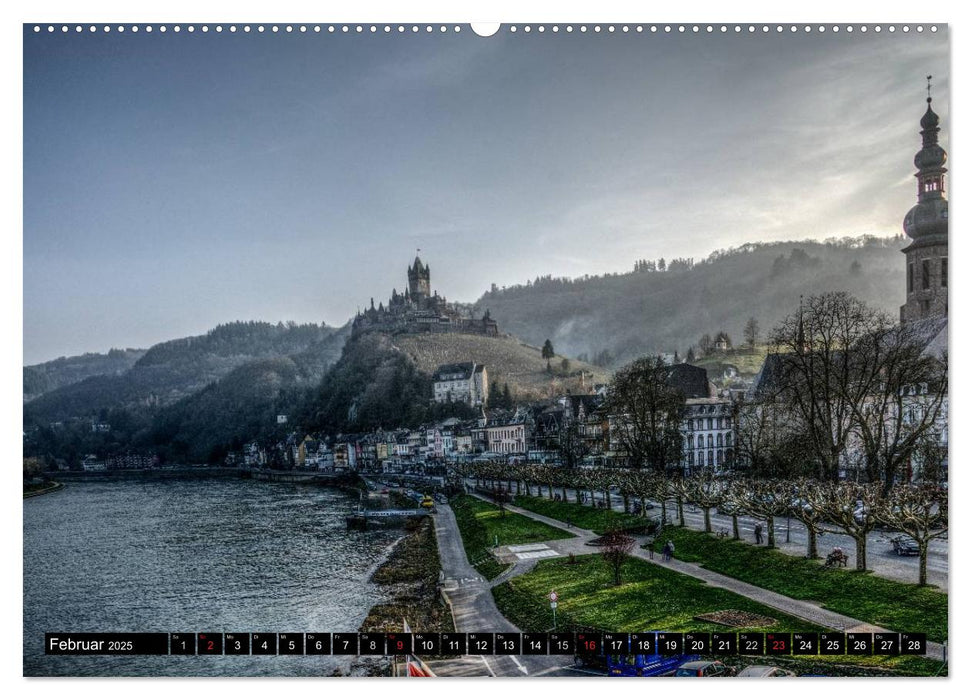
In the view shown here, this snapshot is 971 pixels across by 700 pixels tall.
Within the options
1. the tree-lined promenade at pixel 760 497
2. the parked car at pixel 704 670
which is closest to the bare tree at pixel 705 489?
the tree-lined promenade at pixel 760 497

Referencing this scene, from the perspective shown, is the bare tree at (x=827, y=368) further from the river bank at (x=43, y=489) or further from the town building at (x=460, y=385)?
the river bank at (x=43, y=489)

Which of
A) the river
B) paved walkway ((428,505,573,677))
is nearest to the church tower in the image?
paved walkway ((428,505,573,677))

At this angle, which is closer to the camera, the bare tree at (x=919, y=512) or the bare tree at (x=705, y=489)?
the bare tree at (x=919, y=512)

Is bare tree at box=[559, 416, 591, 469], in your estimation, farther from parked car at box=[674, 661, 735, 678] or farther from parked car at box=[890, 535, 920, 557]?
parked car at box=[890, 535, 920, 557]

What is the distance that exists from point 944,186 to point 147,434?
12072 millimetres

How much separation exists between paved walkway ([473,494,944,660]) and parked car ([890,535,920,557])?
7.24 feet

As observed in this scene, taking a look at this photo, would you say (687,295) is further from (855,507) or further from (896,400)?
(855,507)

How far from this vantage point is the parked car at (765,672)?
613 centimetres

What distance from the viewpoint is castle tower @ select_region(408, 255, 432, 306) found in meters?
8.49

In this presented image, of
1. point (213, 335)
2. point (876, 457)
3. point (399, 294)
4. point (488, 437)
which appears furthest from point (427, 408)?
point (876, 457)

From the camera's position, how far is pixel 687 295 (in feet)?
26.7

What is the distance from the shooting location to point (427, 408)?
10.5 m

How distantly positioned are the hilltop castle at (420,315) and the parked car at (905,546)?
592cm

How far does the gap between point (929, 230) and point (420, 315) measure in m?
5.99
